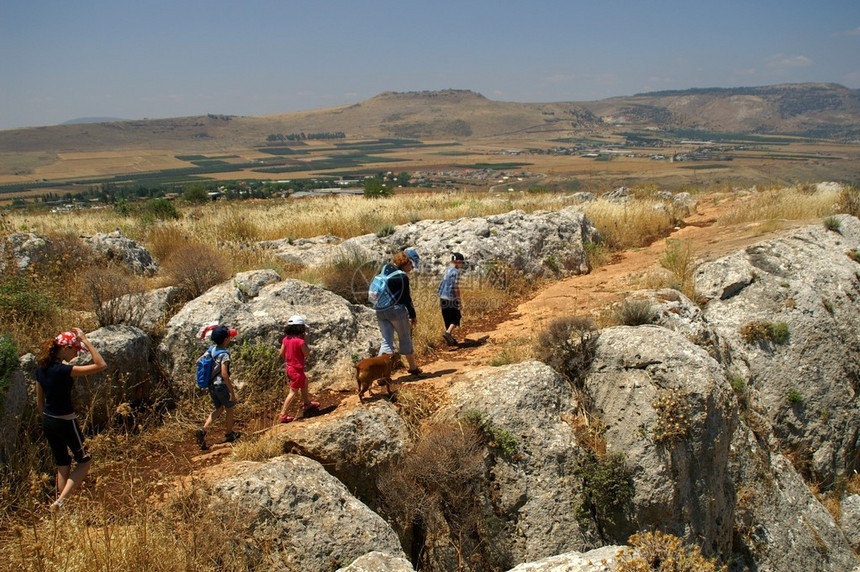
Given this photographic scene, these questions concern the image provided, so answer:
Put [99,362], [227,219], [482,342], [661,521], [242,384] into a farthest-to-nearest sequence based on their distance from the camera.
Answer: [227,219] < [482,342] < [242,384] < [661,521] < [99,362]

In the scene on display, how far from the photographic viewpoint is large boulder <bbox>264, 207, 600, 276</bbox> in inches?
423

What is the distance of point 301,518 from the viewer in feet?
14.7

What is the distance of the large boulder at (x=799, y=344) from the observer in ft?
26.7

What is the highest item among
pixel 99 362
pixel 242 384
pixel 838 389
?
pixel 99 362

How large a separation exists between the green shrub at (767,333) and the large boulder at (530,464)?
3.95m

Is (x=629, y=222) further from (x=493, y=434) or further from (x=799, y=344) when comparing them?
(x=493, y=434)

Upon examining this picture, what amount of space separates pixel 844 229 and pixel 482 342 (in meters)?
8.28

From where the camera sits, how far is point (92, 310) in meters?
6.95

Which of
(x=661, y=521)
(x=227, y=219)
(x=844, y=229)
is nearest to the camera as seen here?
(x=661, y=521)

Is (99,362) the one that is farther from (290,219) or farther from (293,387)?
(290,219)

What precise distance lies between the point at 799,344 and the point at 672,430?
4.42 meters

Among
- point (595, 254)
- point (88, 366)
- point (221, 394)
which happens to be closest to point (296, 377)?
point (221, 394)

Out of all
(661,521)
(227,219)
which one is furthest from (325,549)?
(227,219)

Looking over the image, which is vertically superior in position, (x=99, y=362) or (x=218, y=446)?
(x=99, y=362)
